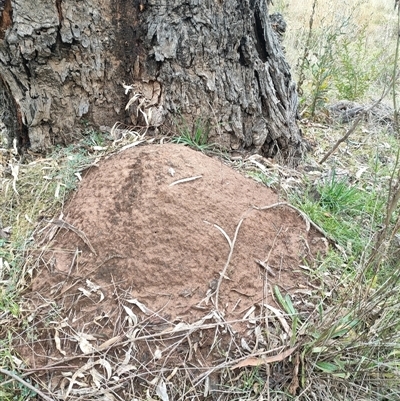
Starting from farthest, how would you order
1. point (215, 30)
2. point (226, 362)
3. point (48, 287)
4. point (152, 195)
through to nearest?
1. point (215, 30)
2. point (152, 195)
3. point (48, 287)
4. point (226, 362)

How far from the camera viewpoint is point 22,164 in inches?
93.4

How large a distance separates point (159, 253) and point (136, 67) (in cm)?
106

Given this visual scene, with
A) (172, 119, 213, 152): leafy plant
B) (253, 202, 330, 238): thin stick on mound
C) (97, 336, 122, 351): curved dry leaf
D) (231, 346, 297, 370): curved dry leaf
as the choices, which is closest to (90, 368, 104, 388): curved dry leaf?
(97, 336, 122, 351): curved dry leaf

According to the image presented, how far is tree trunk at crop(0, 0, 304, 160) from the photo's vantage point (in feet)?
7.18

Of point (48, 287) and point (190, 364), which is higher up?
point (48, 287)

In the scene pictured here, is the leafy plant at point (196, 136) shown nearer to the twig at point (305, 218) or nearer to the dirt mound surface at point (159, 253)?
the dirt mound surface at point (159, 253)

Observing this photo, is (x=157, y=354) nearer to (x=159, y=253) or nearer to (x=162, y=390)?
(x=162, y=390)

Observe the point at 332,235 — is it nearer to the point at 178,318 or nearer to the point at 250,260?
the point at 250,260

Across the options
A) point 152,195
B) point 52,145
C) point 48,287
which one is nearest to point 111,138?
point 52,145

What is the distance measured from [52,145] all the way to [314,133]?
173cm

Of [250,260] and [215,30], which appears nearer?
[250,260]

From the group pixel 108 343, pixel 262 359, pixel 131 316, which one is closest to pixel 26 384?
pixel 108 343

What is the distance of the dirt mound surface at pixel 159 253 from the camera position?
1666mm

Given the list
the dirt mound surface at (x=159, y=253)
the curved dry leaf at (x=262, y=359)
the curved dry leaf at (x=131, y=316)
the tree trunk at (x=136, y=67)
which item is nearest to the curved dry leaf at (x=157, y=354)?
the dirt mound surface at (x=159, y=253)
